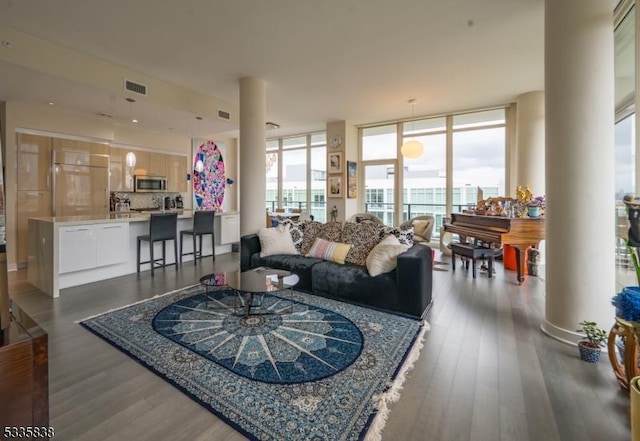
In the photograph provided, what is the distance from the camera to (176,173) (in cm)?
766

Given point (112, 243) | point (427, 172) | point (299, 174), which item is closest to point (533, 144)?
point (427, 172)

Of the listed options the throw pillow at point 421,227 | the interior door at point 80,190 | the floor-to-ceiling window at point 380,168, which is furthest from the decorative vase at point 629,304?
the interior door at point 80,190

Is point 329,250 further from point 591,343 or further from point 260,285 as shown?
point 591,343

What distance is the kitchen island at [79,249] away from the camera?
12.3 ft

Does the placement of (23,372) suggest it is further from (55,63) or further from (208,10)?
(55,63)

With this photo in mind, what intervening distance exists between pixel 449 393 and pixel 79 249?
14.5ft

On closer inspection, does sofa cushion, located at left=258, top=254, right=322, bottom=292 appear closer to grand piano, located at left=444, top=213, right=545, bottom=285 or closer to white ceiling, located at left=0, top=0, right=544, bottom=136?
grand piano, located at left=444, top=213, right=545, bottom=285

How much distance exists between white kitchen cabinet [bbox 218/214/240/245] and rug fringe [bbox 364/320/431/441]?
4578 millimetres

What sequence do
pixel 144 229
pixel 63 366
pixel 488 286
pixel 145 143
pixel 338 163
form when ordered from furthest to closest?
pixel 338 163 < pixel 145 143 < pixel 144 229 < pixel 488 286 < pixel 63 366

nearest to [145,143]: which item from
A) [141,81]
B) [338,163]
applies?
[141,81]

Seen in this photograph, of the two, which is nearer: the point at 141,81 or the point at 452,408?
the point at 452,408

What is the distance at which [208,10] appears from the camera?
10.2 feet

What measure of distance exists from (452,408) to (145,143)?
7.44 meters

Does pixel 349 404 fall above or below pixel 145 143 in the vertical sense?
below
